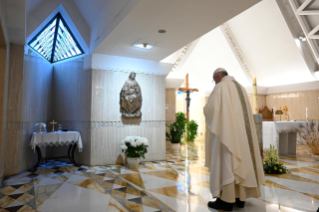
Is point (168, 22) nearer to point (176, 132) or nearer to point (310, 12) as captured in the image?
point (310, 12)

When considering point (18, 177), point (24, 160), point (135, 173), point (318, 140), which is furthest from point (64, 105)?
point (318, 140)

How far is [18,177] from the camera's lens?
5.55 metres

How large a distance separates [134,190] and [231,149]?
213 centimetres

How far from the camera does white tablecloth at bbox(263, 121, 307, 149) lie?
8.01 m

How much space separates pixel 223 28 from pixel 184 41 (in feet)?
22.4

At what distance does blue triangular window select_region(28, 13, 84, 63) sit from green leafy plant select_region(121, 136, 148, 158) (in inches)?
125

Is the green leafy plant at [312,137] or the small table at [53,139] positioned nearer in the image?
the small table at [53,139]

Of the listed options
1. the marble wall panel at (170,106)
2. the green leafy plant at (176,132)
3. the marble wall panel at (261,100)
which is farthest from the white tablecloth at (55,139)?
the marble wall panel at (261,100)

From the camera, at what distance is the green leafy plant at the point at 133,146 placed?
6801 millimetres

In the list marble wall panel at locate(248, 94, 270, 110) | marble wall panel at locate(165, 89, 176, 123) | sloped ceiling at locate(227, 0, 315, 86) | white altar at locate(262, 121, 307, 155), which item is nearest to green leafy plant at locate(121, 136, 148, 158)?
white altar at locate(262, 121, 307, 155)

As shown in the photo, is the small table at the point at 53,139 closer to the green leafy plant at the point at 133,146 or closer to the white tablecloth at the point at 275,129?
the green leafy plant at the point at 133,146

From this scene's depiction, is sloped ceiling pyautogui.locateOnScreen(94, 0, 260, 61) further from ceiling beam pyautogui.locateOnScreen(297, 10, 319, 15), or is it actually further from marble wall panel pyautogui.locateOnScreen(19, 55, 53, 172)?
ceiling beam pyautogui.locateOnScreen(297, 10, 319, 15)

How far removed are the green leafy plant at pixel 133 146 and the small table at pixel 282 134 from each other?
4.39 meters

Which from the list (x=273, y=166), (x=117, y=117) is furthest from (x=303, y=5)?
(x=117, y=117)
